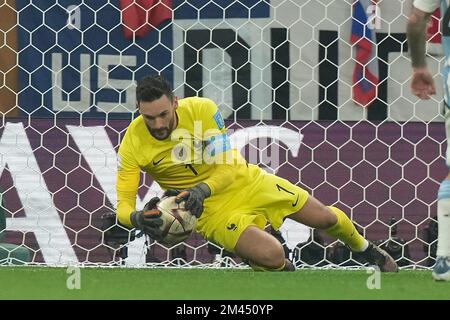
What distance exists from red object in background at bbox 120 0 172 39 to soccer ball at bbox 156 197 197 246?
1400mm

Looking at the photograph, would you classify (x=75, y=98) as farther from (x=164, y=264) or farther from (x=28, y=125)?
(x=164, y=264)

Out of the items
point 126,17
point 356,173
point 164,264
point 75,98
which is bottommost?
point 164,264

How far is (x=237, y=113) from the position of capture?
20.8 ft

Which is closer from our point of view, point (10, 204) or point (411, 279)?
point (411, 279)

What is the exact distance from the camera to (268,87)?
6.30 meters

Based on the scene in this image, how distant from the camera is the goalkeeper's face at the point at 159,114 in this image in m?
5.23

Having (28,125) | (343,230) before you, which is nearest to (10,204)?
(28,125)

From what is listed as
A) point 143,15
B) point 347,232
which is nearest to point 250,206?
point 347,232

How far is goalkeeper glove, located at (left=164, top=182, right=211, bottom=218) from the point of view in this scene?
5.15 m

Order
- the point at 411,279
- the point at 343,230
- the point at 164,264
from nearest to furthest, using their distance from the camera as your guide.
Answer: the point at 411,279 → the point at 343,230 → the point at 164,264

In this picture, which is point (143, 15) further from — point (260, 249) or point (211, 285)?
point (211, 285)

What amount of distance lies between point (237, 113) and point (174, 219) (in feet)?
4.30

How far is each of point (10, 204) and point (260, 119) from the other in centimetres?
135

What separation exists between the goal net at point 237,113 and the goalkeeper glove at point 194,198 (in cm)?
112
